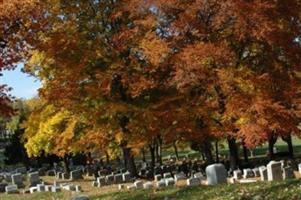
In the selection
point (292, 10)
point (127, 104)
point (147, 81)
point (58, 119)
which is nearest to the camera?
point (292, 10)

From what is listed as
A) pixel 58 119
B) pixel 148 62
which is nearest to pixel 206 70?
pixel 148 62

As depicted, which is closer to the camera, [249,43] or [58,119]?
[249,43]

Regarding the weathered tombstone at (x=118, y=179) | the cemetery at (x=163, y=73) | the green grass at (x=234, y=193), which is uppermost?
the cemetery at (x=163, y=73)

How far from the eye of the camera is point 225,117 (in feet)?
81.9

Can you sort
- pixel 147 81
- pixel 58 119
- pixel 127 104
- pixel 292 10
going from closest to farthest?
pixel 292 10 < pixel 147 81 < pixel 127 104 < pixel 58 119

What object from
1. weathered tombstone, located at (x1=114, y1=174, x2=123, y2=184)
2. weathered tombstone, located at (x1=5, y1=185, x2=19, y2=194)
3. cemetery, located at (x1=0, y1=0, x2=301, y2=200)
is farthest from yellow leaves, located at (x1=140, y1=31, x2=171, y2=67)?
weathered tombstone, located at (x1=5, y1=185, x2=19, y2=194)

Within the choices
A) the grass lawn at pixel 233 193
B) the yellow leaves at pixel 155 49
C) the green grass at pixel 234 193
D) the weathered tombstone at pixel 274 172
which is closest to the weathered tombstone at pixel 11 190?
the yellow leaves at pixel 155 49

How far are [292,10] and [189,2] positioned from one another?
172 inches

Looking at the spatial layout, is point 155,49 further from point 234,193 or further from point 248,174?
point 234,193

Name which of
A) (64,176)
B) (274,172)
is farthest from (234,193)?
(64,176)

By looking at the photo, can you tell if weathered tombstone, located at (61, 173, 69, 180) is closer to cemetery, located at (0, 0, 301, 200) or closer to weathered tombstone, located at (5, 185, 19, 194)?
cemetery, located at (0, 0, 301, 200)

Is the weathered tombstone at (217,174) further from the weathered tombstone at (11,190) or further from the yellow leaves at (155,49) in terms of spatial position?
the weathered tombstone at (11,190)

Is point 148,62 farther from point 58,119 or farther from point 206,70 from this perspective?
point 58,119

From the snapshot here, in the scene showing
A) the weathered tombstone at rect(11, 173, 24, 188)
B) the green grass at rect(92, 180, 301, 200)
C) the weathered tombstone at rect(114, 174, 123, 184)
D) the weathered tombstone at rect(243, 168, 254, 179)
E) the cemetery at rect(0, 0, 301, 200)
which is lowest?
the green grass at rect(92, 180, 301, 200)
